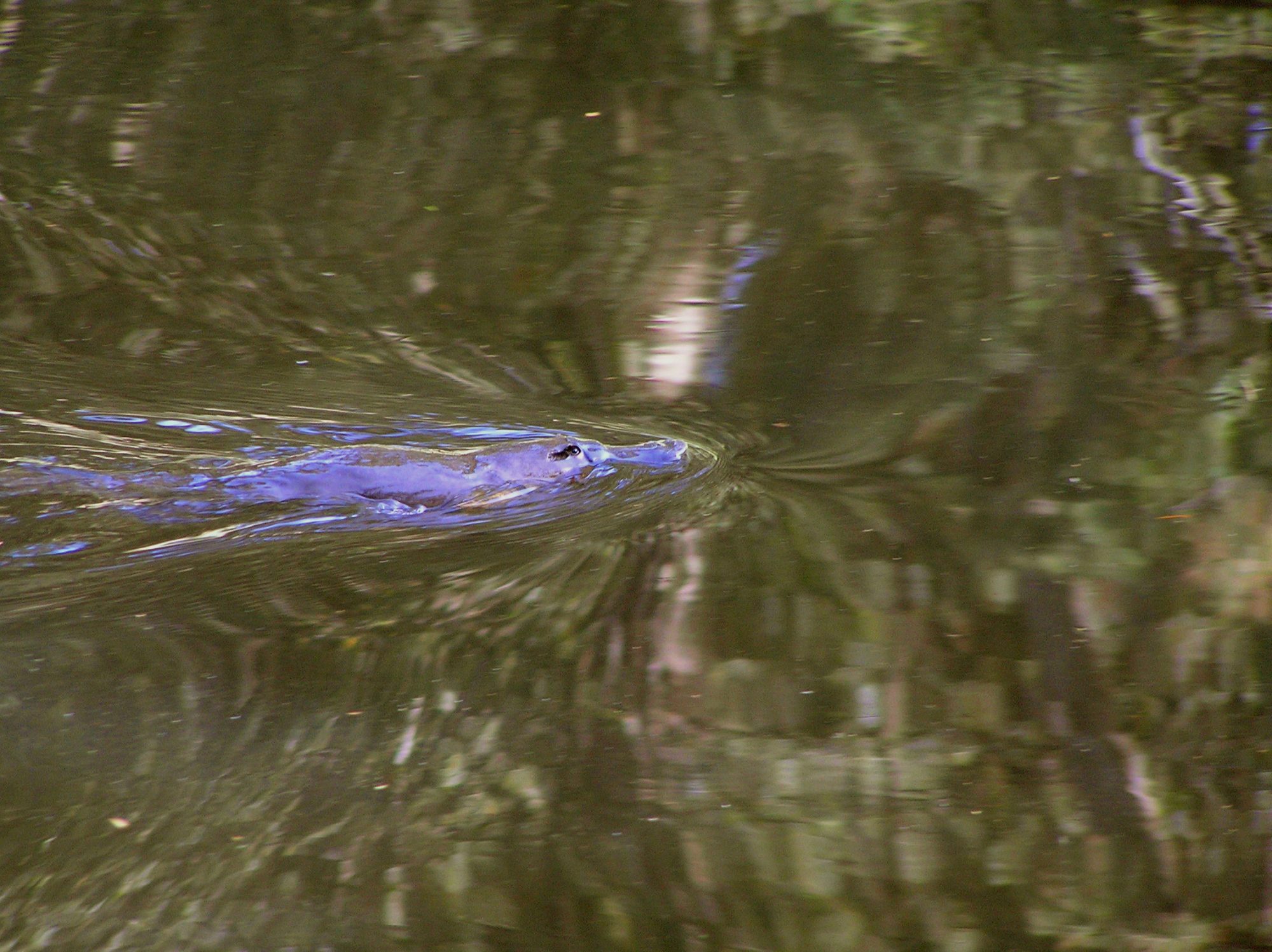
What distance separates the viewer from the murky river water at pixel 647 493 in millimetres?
2111

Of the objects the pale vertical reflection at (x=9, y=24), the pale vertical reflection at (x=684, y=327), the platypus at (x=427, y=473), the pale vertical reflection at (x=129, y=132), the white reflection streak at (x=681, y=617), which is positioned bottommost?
the white reflection streak at (x=681, y=617)

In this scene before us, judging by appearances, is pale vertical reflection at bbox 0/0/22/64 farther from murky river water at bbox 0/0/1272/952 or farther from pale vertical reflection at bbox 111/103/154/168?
pale vertical reflection at bbox 111/103/154/168

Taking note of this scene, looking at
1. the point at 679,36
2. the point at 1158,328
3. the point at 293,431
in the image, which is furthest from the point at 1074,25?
the point at 293,431

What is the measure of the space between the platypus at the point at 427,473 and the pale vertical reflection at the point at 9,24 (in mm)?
2193

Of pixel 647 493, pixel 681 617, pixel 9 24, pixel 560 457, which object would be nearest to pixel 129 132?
pixel 9 24

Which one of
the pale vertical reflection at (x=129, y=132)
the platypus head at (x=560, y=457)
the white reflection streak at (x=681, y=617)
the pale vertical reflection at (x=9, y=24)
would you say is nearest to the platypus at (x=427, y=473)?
the platypus head at (x=560, y=457)

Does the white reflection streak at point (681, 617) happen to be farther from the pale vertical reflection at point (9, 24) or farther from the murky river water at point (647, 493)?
the pale vertical reflection at point (9, 24)

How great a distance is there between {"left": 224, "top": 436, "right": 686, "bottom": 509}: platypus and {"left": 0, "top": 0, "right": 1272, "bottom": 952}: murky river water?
14mm

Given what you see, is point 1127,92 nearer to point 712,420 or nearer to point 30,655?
point 712,420

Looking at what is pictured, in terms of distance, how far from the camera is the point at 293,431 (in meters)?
2.80

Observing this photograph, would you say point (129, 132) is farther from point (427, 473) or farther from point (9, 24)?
point (427, 473)

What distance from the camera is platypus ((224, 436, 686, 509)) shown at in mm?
2691

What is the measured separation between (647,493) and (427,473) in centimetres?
46

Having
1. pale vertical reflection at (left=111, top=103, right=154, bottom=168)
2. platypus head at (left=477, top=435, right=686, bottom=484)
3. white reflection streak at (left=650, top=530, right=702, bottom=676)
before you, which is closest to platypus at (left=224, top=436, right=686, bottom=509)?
platypus head at (left=477, top=435, right=686, bottom=484)
